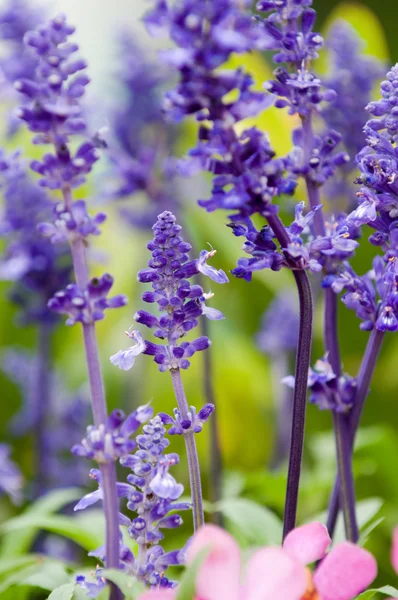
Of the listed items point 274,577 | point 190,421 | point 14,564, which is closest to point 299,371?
point 190,421

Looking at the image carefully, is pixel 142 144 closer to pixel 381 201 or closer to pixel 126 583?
pixel 381 201

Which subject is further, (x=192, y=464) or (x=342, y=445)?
(x=342, y=445)

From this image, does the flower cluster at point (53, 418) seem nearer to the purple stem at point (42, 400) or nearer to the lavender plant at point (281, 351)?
the purple stem at point (42, 400)

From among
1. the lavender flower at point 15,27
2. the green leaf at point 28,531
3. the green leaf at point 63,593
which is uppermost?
the lavender flower at point 15,27

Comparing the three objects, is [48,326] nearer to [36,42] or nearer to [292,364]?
[292,364]

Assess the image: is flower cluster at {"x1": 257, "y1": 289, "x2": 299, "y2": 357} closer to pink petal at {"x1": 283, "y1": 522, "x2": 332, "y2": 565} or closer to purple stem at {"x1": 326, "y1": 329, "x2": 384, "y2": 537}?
purple stem at {"x1": 326, "y1": 329, "x2": 384, "y2": 537}

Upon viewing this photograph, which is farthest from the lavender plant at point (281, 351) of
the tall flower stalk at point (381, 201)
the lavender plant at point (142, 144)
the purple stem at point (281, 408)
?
the tall flower stalk at point (381, 201)
